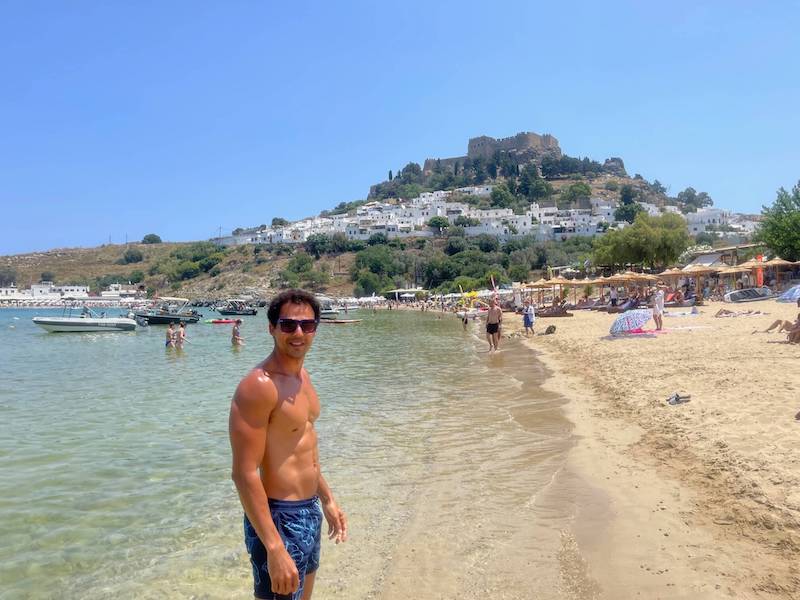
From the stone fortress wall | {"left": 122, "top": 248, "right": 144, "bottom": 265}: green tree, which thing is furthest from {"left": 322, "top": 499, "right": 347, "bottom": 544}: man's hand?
the stone fortress wall

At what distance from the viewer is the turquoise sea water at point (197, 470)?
4.91 metres

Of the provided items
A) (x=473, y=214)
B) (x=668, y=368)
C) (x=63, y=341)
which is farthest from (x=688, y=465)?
(x=473, y=214)

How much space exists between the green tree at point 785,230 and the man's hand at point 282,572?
44.4 meters

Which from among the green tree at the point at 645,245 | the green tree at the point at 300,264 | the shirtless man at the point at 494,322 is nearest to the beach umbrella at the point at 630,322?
the shirtless man at the point at 494,322

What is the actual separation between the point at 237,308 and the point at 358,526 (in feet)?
209

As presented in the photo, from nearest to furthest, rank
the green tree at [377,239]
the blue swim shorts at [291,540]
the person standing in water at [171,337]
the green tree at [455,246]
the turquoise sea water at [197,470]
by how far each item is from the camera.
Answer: the blue swim shorts at [291,540], the turquoise sea water at [197,470], the person standing in water at [171,337], the green tree at [455,246], the green tree at [377,239]

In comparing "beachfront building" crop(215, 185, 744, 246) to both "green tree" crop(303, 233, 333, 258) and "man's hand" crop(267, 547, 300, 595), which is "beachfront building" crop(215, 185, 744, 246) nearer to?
"green tree" crop(303, 233, 333, 258)

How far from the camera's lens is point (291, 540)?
277cm

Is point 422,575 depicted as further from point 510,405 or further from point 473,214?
point 473,214

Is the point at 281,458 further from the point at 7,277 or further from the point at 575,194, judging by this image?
the point at 7,277

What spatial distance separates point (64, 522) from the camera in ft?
19.8

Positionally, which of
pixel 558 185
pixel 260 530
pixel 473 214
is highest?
pixel 558 185

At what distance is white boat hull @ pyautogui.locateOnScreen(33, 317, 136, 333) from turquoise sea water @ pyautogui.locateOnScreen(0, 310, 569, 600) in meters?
20.9

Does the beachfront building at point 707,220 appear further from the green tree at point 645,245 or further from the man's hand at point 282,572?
the man's hand at point 282,572
